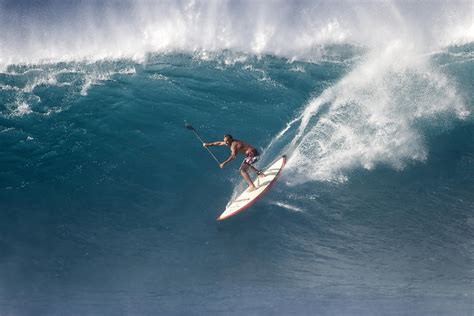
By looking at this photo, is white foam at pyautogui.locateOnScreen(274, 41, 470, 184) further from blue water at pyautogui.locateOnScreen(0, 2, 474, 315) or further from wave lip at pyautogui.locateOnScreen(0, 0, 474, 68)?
wave lip at pyautogui.locateOnScreen(0, 0, 474, 68)

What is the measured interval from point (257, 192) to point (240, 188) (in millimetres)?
1114

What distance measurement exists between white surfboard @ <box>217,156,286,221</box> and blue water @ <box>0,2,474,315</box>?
1.78ft

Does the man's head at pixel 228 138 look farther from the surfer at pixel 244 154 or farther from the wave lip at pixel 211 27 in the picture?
the wave lip at pixel 211 27

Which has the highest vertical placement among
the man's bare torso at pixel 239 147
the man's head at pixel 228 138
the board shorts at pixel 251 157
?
the man's head at pixel 228 138

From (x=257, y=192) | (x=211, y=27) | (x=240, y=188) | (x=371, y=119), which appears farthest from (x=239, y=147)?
(x=211, y=27)

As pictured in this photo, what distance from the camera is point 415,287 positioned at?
578 inches

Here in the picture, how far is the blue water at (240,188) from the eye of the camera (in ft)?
48.6

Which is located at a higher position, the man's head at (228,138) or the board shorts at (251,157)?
the man's head at (228,138)

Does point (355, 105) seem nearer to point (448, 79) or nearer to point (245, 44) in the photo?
point (448, 79)

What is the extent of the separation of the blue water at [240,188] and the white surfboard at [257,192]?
0.54 meters

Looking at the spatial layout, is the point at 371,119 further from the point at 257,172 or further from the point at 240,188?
the point at 240,188

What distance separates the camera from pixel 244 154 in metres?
15.9

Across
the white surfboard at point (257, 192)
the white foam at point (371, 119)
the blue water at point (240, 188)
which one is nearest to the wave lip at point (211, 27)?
the blue water at point (240, 188)

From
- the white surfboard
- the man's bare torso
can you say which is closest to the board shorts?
the man's bare torso
